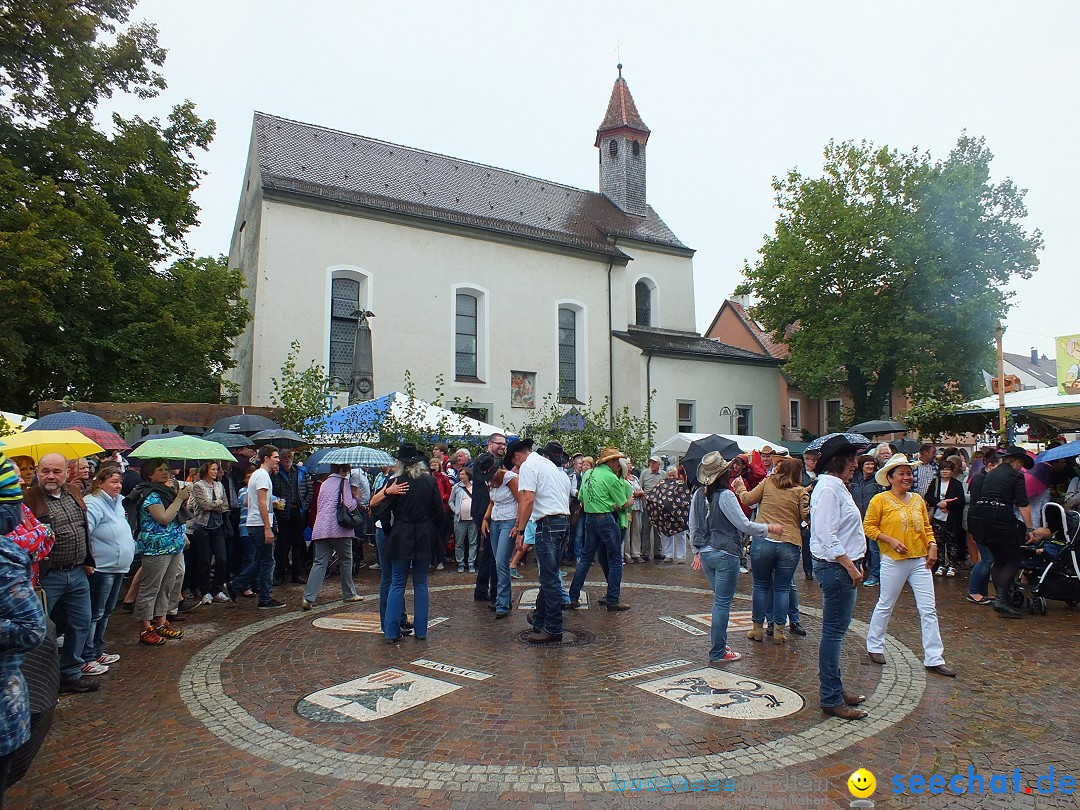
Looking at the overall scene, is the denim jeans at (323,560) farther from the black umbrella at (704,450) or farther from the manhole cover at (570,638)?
the black umbrella at (704,450)

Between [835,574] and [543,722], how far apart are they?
7.33 ft

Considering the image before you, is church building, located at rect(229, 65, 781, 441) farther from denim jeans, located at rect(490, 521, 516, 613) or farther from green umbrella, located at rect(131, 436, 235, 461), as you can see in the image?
denim jeans, located at rect(490, 521, 516, 613)

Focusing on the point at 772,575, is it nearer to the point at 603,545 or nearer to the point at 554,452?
the point at 603,545

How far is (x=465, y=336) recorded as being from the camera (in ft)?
87.2

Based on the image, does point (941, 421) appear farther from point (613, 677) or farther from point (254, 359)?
point (254, 359)

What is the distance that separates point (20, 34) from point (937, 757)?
21.0 m

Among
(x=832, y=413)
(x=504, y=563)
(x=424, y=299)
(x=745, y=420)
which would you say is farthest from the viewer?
(x=832, y=413)

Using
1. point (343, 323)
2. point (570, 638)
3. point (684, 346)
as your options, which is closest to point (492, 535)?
point (570, 638)

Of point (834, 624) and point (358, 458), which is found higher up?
point (358, 458)

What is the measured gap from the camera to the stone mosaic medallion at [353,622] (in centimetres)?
739

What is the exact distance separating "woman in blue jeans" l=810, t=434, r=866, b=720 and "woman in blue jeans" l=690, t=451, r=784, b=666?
1150mm

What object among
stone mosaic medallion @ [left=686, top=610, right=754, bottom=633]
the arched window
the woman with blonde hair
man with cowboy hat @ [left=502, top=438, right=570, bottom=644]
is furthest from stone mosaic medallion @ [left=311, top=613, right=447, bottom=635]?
the arched window

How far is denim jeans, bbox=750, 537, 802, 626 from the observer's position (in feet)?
21.3

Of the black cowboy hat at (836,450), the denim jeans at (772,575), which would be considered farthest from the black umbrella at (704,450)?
the black cowboy hat at (836,450)
